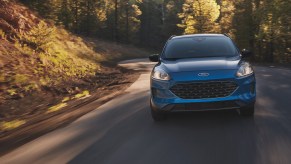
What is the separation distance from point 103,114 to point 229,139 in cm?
375

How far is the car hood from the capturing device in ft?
23.8

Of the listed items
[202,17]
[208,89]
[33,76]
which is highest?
[202,17]

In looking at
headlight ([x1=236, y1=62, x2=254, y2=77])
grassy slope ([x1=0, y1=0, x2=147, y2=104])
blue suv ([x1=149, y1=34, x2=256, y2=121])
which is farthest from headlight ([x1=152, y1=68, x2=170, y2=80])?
grassy slope ([x1=0, y1=0, x2=147, y2=104])

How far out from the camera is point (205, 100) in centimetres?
690

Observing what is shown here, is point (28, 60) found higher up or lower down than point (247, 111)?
higher up

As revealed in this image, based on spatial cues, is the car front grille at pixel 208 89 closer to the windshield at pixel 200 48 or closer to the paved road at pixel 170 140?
the paved road at pixel 170 140

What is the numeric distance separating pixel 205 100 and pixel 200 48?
2092mm

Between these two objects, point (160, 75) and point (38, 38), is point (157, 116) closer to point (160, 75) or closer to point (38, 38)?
point (160, 75)

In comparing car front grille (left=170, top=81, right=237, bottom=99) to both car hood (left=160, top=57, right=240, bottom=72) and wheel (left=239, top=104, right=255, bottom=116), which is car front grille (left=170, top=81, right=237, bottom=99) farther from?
wheel (left=239, top=104, right=255, bottom=116)

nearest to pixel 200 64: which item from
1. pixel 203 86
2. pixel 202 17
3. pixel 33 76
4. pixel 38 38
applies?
pixel 203 86

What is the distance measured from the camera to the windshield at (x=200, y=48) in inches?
332

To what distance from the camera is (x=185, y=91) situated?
7051 mm

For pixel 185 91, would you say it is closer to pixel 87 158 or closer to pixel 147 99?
pixel 87 158

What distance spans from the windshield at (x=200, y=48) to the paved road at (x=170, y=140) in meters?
1.26
